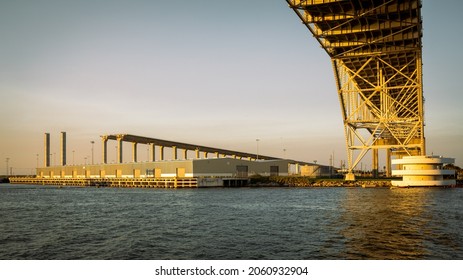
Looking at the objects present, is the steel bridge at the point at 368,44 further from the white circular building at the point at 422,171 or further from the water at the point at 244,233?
the water at the point at 244,233

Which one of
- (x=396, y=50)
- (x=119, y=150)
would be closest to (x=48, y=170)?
(x=119, y=150)

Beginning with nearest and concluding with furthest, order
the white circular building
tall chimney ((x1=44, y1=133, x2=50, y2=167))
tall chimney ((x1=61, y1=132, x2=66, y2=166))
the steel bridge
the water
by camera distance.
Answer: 1. the water
2. the steel bridge
3. the white circular building
4. tall chimney ((x1=61, y1=132, x2=66, y2=166))
5. tall chimney ((x1=44, y1=133, x2=50, y2=167))

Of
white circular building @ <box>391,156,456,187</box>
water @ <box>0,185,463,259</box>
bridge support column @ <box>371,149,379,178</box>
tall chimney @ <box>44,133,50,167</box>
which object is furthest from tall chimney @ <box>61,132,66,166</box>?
white circular building @ <box>391,156,456,187</box>

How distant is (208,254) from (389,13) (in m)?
46.9

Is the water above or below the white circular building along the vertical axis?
below

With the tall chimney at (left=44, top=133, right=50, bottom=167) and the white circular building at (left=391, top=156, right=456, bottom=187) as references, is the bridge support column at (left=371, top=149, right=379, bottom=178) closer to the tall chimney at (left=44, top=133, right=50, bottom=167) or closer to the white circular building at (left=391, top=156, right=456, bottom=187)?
the white circular building at (left=391, top=156, right=456, bottom=187)

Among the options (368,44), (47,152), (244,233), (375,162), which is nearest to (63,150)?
(47,152)

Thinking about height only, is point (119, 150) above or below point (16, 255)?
above

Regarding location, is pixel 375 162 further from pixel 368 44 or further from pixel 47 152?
pixel 47 152

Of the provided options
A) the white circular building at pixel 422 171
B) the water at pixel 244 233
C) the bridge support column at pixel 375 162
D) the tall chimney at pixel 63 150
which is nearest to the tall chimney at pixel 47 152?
the tall chimney at pixel 63 150

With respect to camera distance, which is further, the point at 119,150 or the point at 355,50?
the point at 119,150

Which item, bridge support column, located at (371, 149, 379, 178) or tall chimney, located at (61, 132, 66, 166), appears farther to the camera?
tall chimney, located at (61, 132, 66, 166)
